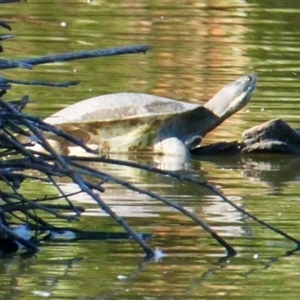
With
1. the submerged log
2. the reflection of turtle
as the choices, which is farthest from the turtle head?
the submerged log

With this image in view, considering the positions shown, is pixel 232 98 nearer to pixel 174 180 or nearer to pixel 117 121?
pixel 117 121

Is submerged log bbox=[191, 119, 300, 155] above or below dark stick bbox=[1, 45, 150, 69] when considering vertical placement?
below

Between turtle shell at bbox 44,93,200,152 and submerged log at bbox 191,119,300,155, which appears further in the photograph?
turtle shell at bbox 44,93,200,152

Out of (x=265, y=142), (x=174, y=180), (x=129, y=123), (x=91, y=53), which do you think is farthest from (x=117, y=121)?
(x=91, y=53)

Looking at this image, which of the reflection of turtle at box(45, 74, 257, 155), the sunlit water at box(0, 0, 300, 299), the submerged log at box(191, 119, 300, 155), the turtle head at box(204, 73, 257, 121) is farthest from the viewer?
the turtle head at box(204, 73, 257, 121)

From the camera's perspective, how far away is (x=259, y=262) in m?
5.78

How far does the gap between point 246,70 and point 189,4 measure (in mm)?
7513

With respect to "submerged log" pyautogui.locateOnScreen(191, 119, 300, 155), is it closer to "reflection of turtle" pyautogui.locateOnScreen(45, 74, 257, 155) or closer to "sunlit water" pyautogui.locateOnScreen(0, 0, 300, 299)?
"sunlit water" pyautogui.locateOnScreen(0, 0, 300, 299)

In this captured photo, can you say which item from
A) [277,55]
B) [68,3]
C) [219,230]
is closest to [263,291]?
[219,230]

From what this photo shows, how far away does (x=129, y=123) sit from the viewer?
371 inches

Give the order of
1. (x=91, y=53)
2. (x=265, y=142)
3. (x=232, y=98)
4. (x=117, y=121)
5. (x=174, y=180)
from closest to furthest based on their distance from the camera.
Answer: (x=91, y=53)
(x=174, y=180)
(x=265, y=142)
(x=117, y=121)
(x=232, y=98)

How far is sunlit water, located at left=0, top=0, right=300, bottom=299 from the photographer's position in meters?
5.43

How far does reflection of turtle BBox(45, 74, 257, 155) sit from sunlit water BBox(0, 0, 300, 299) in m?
0.45

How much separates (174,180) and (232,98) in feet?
7.55
